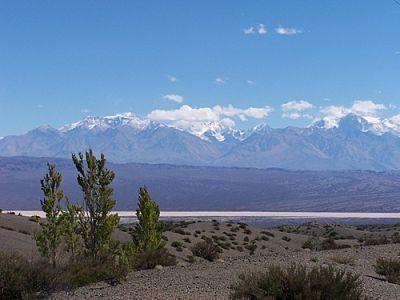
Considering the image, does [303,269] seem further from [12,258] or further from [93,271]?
[12,258]

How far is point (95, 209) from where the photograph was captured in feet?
63.0

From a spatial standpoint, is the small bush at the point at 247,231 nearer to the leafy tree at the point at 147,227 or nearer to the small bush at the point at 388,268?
the leafy tree at the point at 147,227

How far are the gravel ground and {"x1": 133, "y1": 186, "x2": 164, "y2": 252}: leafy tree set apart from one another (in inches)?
308

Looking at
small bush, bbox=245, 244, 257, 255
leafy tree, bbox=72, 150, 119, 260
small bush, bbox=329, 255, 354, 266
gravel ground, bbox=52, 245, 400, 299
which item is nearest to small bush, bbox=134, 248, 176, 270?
gravel ground, bbox=52, 245, 400, 299

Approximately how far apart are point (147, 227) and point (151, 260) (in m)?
8.43

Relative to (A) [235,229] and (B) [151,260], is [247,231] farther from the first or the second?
(B) [151,260]

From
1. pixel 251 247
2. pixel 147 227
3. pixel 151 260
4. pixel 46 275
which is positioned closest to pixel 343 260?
pixel 151 260

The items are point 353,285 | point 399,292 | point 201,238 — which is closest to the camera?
point 353,285

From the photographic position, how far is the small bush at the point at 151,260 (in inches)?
671

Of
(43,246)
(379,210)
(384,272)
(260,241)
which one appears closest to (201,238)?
(260,241)

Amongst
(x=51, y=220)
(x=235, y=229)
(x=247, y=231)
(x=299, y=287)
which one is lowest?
(x=247, y=231)

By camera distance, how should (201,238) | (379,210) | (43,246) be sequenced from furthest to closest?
(379,210) < (201,238) < (43,246)

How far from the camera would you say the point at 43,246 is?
2123 centimetres

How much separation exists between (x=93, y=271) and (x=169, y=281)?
6.67 ft
